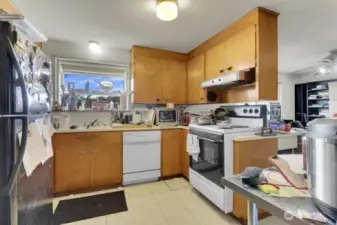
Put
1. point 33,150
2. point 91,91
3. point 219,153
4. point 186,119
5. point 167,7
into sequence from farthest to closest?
point 186,119
point 91,91
point 219,153
point 167,7
point 33,150

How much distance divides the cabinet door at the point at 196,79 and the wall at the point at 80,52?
119 centimetres

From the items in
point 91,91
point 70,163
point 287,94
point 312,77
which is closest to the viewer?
point 70,163

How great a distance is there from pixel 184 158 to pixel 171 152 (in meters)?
0.24

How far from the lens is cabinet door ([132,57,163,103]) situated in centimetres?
313

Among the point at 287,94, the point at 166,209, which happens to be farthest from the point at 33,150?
the point at 287,94

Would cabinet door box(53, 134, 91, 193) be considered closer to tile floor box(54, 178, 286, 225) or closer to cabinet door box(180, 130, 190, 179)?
tile floor box(54, 178, 286, 225)

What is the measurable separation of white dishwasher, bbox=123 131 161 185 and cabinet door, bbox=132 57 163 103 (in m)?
0.67

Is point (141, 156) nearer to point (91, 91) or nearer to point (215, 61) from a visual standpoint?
point (91, 91)

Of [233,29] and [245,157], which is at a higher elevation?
[233,29]

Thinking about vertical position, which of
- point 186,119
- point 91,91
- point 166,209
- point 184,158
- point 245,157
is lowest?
point 166,209

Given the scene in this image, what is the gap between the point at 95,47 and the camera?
3.01 m

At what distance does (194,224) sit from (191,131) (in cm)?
117

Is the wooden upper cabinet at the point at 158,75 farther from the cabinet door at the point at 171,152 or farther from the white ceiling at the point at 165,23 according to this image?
the cabinet door at the point at 171,152

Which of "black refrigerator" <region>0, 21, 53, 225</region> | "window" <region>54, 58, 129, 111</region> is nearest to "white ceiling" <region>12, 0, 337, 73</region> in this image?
"window" <region>54, 58, 129, 111</region>
